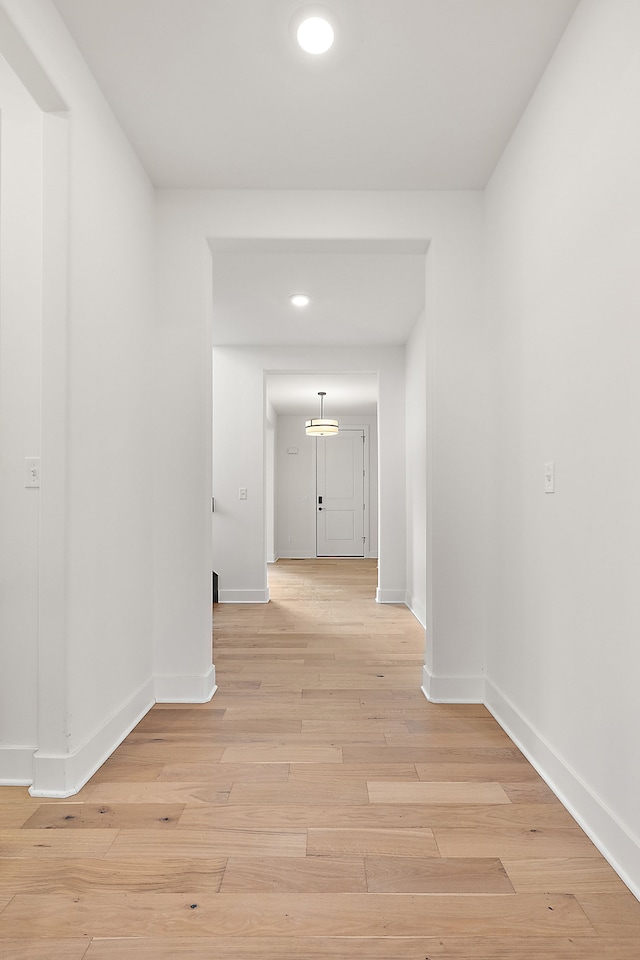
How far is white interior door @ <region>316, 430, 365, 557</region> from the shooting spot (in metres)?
10.2

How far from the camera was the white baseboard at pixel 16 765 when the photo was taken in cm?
206

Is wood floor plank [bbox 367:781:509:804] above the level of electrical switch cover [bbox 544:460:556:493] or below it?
below

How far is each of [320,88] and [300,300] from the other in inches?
90.2

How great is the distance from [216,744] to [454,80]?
280 cm

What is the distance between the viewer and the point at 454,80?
220 cm

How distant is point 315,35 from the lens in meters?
1.95

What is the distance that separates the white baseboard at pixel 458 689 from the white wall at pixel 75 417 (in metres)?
1.48

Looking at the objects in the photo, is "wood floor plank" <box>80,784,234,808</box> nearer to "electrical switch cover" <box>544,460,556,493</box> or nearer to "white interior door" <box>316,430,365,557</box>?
"electrical switch cover" <box>544,460,556,493</box>

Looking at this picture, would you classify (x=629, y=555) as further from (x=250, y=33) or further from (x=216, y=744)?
(x=250, y=33)

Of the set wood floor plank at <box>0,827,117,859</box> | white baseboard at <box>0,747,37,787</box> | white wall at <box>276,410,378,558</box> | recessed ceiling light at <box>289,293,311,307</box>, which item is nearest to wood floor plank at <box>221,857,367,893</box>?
wood floor plank at <box>0,827,117,859</box>

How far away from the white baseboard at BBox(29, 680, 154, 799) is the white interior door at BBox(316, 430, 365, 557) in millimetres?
7906

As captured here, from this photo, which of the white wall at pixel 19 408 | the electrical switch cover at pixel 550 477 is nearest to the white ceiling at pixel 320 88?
the white wall at pixel 19 408

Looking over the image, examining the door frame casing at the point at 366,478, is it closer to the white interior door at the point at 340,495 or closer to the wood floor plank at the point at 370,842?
the white interior door at the point at 340,495

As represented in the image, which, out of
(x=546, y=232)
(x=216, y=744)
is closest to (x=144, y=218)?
(x=546, y=232)
